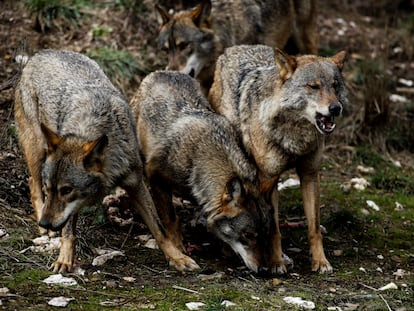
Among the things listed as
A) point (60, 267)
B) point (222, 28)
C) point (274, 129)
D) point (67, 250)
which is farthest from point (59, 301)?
point (222, 28)

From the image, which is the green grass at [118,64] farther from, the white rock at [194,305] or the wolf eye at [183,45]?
the white rock at [194,305]

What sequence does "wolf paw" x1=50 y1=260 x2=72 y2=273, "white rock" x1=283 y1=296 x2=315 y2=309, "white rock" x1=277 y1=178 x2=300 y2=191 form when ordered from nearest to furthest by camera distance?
"white rock" x1=283 y1=296 x2=315 y2=309, "wolf paw" x1=50 y1=260 x2=72 y2=273, "white rock" x1=277 y1=178 x2=300 y2=191

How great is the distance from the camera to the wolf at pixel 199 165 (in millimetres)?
6836

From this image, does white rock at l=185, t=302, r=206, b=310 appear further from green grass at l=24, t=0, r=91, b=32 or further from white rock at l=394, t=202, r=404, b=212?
green grass at l=24, t=0, r=91, b=32

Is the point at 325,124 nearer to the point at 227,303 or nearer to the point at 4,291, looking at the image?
the point at 227,303

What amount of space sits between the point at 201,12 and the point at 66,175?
14.8ft

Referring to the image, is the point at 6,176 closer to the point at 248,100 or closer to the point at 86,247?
the point at 86,247

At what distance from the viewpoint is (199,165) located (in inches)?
280

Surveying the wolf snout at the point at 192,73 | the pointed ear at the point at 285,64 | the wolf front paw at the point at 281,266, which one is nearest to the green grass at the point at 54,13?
the wolf snout at the point at 192,73

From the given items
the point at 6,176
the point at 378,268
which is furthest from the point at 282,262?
the point at 6,176

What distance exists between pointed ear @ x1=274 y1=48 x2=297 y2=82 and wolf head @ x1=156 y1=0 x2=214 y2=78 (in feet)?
9.74

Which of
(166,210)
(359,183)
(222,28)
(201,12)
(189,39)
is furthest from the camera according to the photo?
(222,28)

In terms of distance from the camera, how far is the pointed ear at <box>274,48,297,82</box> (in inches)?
272

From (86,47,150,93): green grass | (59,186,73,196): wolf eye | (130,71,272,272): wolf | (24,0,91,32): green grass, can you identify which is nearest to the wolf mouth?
(130,71,272,272): wolf
